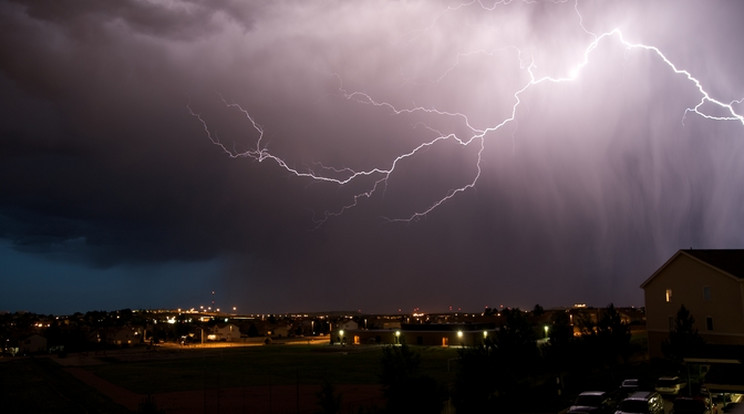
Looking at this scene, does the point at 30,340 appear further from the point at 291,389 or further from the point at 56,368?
the point at 291,389

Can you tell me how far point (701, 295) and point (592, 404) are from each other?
22.8m

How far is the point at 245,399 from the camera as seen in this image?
32.5 meters

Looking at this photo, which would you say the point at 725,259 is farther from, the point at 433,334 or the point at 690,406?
the point at 433,334

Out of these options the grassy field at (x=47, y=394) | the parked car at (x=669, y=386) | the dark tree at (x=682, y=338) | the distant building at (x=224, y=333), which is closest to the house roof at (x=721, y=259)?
the dark tree at (x=682, y=338)

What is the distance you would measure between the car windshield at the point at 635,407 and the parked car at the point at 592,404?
37.8 inches

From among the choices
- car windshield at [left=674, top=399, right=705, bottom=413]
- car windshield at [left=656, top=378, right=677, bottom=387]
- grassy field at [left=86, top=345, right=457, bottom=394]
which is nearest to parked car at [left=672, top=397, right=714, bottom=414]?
car windshield at [left=674, top=399, right=705, bottom=413]

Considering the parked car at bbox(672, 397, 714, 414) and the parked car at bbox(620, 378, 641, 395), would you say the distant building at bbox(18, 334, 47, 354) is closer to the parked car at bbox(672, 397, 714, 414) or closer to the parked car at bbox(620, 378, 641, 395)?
the parked car at bbox(620, 378, 641, 395)

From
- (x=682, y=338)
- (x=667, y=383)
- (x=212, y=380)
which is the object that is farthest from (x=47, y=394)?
(x=682, y=338)

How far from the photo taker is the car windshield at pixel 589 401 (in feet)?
73.5

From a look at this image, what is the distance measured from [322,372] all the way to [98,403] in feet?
55.8

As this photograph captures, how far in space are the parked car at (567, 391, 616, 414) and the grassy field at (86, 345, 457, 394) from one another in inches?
560

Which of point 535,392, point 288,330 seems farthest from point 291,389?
point 288,330

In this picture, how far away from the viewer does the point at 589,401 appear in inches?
889

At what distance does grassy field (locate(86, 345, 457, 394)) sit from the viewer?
39.7 metres
